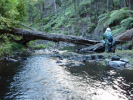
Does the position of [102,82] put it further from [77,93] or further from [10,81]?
[10,81]

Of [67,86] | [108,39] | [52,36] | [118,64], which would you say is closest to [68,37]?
[52,36]

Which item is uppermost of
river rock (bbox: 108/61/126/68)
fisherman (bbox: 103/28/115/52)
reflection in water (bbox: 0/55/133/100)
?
fisherman (bbox: 103/28/115/52)

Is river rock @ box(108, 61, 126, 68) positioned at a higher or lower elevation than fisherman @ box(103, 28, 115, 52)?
lower

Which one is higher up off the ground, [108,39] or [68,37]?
[68,37]

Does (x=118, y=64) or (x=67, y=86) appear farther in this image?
(x=118, y=64)

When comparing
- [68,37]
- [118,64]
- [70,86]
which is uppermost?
[68,37]

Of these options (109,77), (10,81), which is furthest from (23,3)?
(109,77)

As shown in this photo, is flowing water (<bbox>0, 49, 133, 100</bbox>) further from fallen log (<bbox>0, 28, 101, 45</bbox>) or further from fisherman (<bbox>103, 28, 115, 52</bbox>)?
fallen log (<bbox>0, 28, 101, 45</bbox>)

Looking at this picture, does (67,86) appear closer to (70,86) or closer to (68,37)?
(70,86)

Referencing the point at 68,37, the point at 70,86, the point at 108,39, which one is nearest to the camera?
the point at 70,86

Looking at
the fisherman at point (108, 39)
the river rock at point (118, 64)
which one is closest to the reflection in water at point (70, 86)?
the river rock at point (118, 64)

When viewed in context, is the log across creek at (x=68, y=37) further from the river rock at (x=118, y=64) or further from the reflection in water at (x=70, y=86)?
the reflection in water at (x=70, y=86)

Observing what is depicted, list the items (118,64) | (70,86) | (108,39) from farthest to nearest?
1. (108,39)
2. (118,64)
3. (70,86)

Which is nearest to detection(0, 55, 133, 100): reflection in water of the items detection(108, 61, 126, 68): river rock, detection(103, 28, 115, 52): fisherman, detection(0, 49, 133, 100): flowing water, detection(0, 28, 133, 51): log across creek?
detection(0, 49, 133, 100): flowing water
